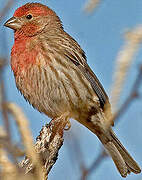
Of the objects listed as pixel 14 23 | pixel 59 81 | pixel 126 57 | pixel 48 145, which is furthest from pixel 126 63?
pixel 14 23

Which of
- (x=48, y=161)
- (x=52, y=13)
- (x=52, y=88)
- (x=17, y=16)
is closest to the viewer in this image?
(x=48, y=161)

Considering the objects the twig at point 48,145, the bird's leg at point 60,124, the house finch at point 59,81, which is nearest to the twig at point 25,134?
the twig at point 48,145

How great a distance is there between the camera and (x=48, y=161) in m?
4.09

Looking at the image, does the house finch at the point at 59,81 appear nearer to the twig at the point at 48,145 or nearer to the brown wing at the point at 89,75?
the brown wing at the point at 89,75

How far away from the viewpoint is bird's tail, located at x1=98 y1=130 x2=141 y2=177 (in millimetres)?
6348

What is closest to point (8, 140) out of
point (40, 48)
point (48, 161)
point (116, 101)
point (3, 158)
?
point (3, 158)

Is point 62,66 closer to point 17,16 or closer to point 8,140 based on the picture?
point 17,16

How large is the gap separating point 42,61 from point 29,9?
1743mm

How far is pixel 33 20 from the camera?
7.53 m

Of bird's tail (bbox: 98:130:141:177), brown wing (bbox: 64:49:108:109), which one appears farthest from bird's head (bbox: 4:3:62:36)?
bird's tail (bbox: 98:130:141:177)

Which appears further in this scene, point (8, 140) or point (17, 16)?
point (17, 16)

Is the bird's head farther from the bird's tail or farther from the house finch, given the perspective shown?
the bird's tail

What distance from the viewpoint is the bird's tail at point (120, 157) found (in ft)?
20.8

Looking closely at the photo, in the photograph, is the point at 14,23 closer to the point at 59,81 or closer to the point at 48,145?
the point at 59,81
